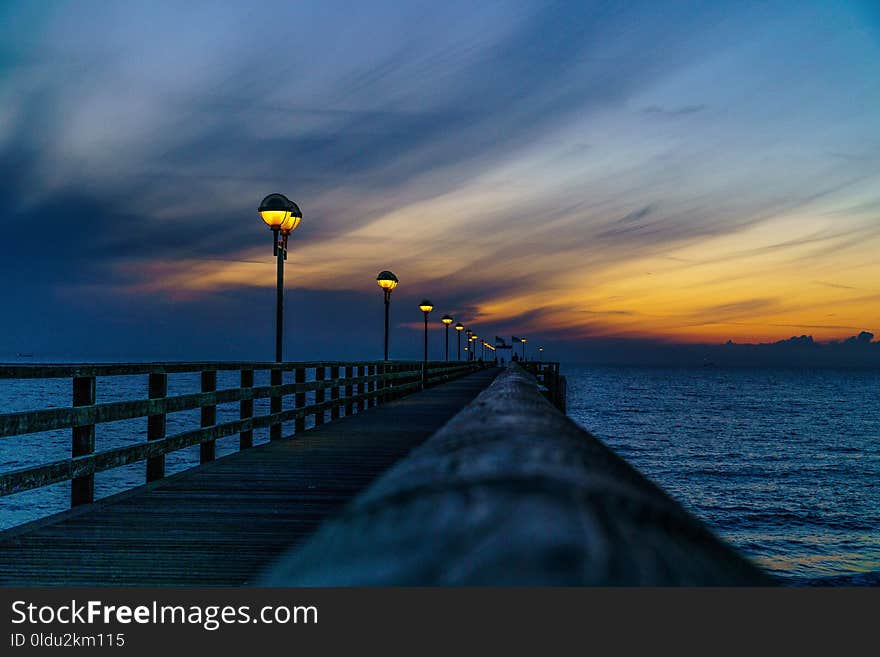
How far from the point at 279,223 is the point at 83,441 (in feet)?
23.8

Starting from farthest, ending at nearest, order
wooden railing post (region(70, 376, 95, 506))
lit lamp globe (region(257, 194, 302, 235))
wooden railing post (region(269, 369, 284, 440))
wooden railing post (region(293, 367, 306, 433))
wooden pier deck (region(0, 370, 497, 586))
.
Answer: lit lamp globe (region(257, 194, 302, 235))
wooden railing post (region(293, 367, 306, 433))
wooden railing post (region(269, 369, 284, 440))
wooden railing post (region(70, 376, 95, 506))
wooden pier deck (region(0, 370, 497, 586))

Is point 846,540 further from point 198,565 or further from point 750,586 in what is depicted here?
point 750,586

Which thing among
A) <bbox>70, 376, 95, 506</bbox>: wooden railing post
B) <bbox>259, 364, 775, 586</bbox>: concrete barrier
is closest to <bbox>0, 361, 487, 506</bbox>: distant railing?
<bbox>70, 376, 95, 506</bbox>: wooden railing post

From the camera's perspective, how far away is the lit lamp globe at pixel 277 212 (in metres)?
12.4

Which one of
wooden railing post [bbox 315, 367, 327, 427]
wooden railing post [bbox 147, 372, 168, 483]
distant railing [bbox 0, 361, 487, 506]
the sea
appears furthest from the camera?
the sea

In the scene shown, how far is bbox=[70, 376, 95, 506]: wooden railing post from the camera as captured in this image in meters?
5.74

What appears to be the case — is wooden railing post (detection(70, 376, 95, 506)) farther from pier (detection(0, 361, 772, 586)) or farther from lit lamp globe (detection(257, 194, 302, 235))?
lit lamp globe (detection(257, 194, 302, 235))

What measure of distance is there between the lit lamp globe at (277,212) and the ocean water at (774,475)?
8.17 metres

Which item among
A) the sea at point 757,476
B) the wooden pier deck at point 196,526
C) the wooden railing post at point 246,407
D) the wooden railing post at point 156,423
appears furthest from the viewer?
the sea at point 757,476

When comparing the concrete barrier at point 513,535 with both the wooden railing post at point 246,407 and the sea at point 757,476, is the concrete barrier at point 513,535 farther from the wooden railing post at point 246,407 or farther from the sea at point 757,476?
the wooden railing post at point 246,407

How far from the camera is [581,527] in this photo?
0.65 metres

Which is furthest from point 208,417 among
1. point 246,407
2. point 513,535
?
point 513,535

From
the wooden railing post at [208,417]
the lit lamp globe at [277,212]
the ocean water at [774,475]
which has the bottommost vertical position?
the ocean water at [774,475]

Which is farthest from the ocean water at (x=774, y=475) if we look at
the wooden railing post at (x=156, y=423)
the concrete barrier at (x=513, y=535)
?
the wooden railing post at (x=156, y=423)
